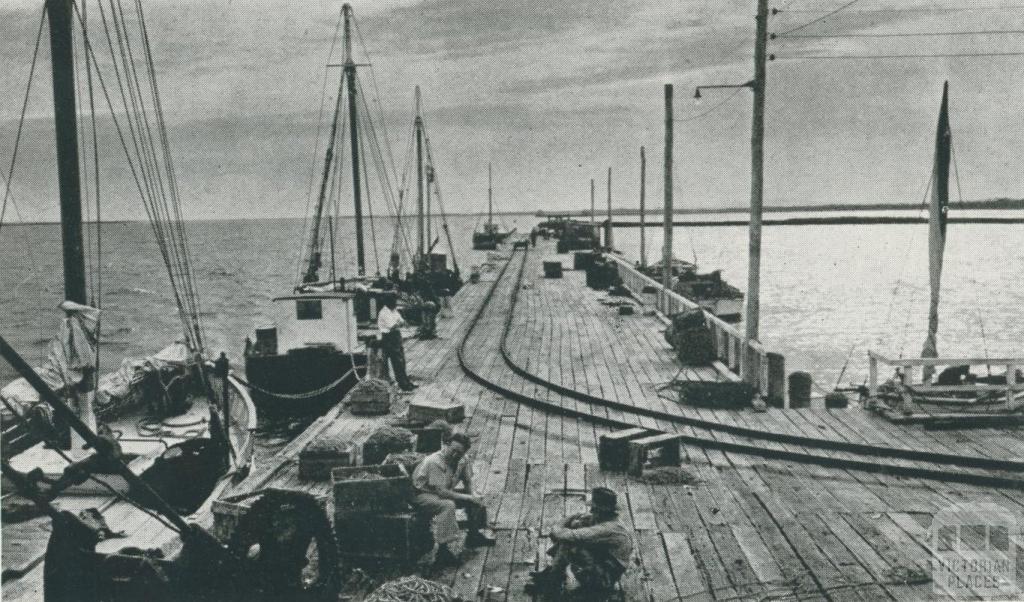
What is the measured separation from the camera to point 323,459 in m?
10.6

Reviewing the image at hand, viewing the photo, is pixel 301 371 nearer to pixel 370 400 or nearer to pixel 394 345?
pixel 394 345

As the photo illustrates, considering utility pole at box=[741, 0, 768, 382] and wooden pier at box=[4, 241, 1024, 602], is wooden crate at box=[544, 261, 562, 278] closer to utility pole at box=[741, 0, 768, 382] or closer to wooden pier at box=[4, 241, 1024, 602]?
wooden pier at box=[4, 241, 1024, 602]

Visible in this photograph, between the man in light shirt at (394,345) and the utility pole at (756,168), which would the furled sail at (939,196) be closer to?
the utility pole at (756,168)

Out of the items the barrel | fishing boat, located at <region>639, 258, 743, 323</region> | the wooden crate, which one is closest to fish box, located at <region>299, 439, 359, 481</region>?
the barrel

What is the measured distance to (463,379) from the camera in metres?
16.9

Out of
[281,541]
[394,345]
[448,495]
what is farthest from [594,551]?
[394,345]

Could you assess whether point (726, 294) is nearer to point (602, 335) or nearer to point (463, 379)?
point (602, 335)

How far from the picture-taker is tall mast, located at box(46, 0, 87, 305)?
12.4 metres

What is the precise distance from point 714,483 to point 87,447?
271 inches

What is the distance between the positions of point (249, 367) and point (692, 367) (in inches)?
485

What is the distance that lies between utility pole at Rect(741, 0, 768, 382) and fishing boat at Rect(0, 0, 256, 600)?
9.89 meters

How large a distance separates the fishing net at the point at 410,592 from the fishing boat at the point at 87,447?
6.37ft

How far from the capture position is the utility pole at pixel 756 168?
A: 15.2m

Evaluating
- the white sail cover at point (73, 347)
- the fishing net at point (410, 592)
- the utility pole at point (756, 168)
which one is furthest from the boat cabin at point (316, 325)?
the fishing net at point (410, 592)
